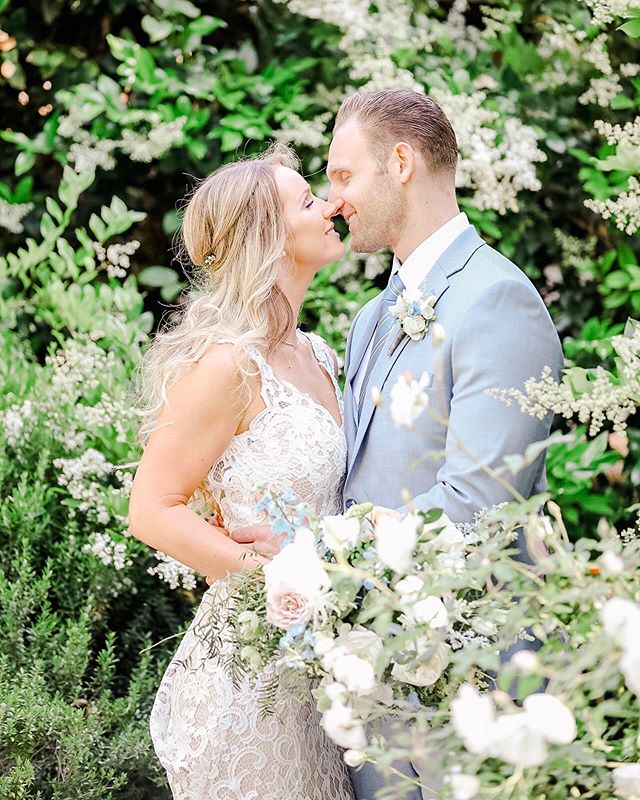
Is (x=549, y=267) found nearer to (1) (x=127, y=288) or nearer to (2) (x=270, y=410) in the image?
(1) (x=127, y=288)

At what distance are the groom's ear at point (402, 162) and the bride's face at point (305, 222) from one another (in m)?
0.16

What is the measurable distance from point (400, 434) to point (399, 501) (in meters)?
0.14

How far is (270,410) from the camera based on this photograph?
223 cm

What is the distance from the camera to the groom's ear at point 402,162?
2.34 metres

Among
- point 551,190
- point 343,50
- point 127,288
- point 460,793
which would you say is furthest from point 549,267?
point 460,793

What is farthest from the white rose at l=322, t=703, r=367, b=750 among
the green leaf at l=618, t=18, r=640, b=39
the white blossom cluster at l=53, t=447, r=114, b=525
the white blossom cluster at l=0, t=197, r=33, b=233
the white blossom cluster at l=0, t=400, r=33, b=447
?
the white blossom cluster at l=0, t=197, r=33, b=233

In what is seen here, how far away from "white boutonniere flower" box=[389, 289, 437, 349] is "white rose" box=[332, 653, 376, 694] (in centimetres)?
102

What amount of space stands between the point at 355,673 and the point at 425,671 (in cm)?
22

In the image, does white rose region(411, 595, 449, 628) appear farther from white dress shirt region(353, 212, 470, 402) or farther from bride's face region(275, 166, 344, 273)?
bride's face region(275, 166, 344, 273)

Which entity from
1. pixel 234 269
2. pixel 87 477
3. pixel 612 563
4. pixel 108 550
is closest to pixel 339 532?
pixel 612 563

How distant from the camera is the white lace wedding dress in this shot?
7.04ft

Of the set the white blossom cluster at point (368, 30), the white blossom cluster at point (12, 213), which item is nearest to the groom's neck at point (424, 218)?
the white blossom cluster at point (368, 30)

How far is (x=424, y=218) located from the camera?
235 cm

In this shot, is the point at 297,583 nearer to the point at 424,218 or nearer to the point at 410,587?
the point at 410,587
